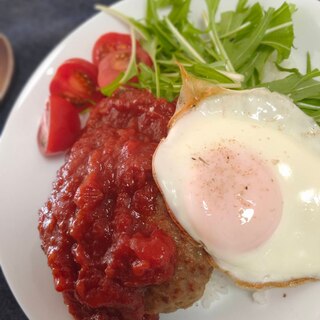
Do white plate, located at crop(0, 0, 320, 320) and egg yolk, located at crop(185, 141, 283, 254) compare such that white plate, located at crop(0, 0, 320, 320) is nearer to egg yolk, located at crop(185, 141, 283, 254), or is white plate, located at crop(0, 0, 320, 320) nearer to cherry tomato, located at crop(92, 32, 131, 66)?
cherry tomato, located at crop(92, 32, 131, 66)

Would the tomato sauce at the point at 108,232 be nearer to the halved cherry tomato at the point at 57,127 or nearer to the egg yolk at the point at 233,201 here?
the egg yolk at the point at 233,201

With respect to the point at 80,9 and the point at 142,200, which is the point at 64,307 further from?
the point at 80,9

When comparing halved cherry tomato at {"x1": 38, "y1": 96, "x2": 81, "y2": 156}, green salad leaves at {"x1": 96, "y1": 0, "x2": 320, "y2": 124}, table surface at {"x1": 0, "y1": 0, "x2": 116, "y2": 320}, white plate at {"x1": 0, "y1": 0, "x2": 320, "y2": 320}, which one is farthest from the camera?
table surface at {"x1": 0, "y1": 0, "x2": 116, "y2": 320}

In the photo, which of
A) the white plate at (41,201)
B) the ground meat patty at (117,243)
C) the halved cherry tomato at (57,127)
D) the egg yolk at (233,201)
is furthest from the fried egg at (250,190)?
the halved cherry tomato at (57,127)

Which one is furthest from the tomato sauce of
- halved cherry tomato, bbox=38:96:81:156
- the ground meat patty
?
halved cherry tomato, bbox=38:96:81:156

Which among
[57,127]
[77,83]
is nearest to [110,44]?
[77,83]

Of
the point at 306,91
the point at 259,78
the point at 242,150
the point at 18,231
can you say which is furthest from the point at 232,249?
the point at 18,231
